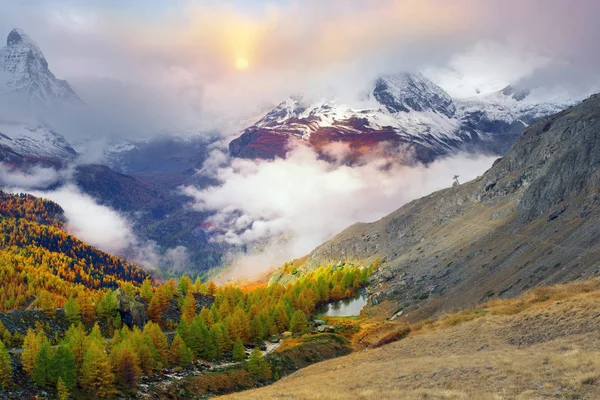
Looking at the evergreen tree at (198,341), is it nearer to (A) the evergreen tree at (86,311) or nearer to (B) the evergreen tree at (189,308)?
(A) the evergreen tree at (86,311)

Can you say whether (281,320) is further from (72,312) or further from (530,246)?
(530,246)

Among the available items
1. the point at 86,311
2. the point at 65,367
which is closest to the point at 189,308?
the point at 86,311

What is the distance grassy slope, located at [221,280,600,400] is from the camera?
3192 centimetres

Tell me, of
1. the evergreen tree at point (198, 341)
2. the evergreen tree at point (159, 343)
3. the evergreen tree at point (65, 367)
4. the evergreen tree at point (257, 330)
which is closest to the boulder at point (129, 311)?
the evergreen tree at point (198, 341)

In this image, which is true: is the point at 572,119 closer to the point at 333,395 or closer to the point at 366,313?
the point at 366,313

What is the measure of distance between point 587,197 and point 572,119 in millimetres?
82506

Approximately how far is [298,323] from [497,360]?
109621mm

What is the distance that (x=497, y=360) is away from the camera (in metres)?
40.0

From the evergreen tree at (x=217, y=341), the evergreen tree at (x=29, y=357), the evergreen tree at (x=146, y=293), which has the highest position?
the evergreen tree at (x=146, y=293)

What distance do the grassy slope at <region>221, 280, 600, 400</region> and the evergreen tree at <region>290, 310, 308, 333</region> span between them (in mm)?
78830

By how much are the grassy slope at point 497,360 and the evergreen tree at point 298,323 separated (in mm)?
78830

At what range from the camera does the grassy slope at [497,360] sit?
31.9 metres

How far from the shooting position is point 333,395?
3784 cm

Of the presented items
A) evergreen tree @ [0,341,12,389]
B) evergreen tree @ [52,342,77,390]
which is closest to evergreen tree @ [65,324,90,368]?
evergreen tree @ [52,342,77,390]
